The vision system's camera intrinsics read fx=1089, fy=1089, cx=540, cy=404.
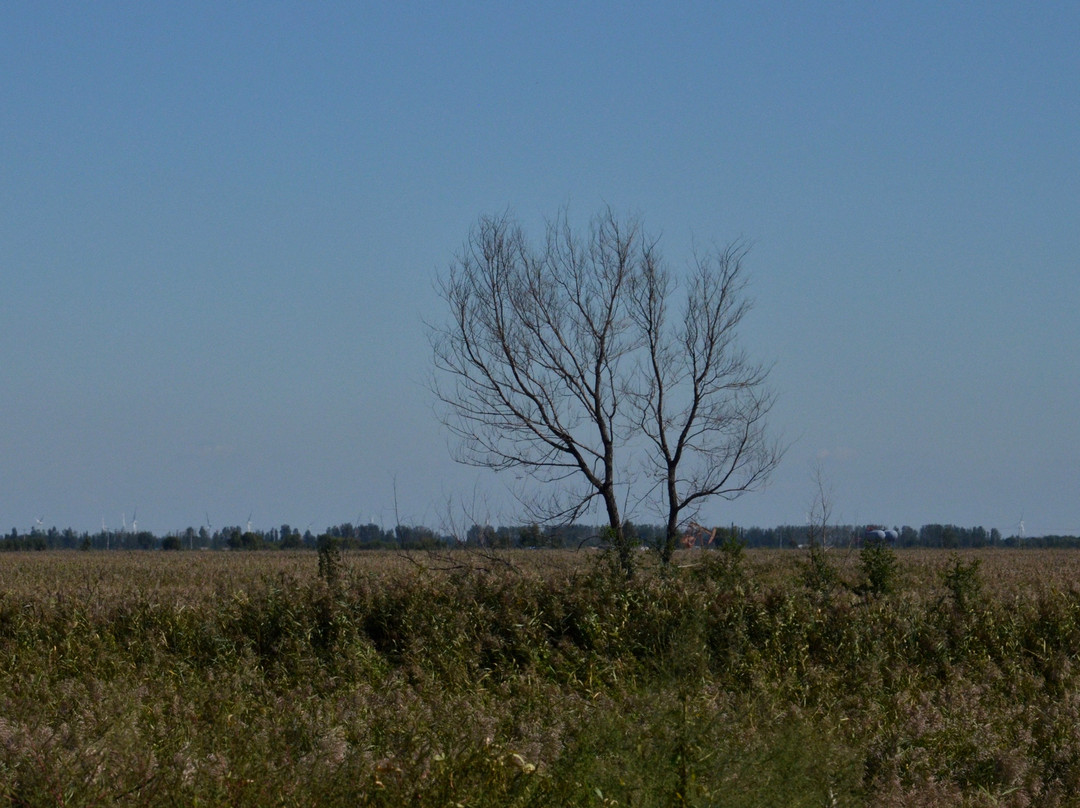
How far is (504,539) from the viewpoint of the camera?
16.7 metres

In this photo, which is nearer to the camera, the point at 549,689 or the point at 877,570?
the point at 549,689

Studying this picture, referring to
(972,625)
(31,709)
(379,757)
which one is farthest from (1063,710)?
(31,709)

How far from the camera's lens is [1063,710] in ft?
29.0

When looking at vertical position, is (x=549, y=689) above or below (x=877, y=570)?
below

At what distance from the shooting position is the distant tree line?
54.5 feet

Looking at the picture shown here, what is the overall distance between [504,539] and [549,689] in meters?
7.72

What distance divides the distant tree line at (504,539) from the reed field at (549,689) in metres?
0.62

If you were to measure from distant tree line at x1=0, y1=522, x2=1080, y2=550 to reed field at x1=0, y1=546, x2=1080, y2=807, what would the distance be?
2.02ft

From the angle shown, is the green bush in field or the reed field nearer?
the reed field

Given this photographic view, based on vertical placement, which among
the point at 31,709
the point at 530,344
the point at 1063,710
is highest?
the point at 530,344

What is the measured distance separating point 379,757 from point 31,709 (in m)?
2.57

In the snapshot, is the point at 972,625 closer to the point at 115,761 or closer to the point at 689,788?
the point at 689,788

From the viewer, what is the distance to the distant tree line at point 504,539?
1662 cm

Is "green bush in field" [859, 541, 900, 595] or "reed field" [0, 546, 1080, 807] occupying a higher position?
"green bush in field" [859, 541, 900, 595]
